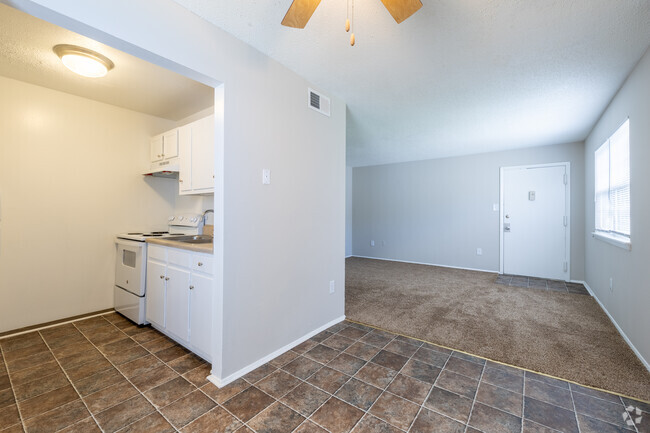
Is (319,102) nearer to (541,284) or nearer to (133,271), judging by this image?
(133,271)

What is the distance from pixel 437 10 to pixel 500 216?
4493 millimetres

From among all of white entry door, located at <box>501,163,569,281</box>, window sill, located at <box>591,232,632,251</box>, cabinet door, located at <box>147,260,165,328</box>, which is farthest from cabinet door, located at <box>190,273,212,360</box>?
white entry door, located at <box>501,163,569,281</box>

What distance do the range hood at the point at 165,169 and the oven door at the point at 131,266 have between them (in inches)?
33.5

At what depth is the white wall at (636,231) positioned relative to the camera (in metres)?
2.04

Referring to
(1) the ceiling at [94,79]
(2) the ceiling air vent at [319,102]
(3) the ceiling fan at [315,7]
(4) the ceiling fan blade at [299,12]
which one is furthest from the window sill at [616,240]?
(1) the ceiling at [94,79]

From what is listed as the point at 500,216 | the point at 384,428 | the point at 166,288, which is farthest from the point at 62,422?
the point at 500,216

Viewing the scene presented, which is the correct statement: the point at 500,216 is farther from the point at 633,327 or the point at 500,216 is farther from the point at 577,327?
the point at 633,327

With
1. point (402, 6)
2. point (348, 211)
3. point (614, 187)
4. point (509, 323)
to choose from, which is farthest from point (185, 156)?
point (348, 211)

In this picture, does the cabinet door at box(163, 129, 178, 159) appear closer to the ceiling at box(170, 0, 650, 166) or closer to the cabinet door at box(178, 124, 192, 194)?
the cabinet door at box(178, 124, 192, 194)

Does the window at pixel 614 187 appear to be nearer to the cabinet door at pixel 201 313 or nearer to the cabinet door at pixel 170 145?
the cabinet door at pixel 201 313

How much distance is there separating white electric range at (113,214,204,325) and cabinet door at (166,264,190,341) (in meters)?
0.53

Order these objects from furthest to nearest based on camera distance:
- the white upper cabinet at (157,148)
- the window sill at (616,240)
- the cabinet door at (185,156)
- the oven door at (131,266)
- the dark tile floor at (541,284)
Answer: the dark tile floor at (541,284), the white upper cabinet at (157,148), the cabinet door at (185,156), the oven door at (131,266), the window sill at (616,240)

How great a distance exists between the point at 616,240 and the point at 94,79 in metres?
5.15

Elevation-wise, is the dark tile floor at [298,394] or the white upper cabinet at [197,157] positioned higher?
the white upper cabinet at [197,157]
